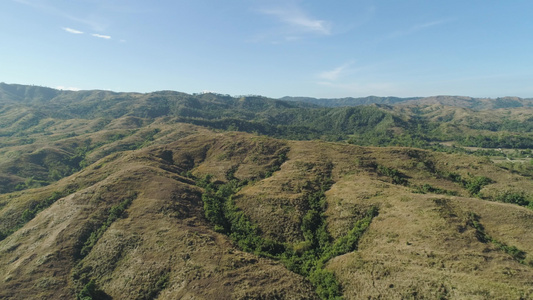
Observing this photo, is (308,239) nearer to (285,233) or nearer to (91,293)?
(285,233)

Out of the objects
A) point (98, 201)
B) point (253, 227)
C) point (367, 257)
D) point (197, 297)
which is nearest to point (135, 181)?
point (98, 201)

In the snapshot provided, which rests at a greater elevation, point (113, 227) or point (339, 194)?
point (339, 194)

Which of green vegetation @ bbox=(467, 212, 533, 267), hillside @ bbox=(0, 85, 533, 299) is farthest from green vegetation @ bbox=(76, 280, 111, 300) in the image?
green vegetation @ bbox=(467, 212, 533, 267)

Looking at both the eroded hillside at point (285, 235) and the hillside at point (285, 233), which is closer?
the eroded hillside at point (285, 235)

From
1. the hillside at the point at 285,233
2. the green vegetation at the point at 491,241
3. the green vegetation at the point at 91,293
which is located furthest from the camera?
the green vegetation at the point at 91,293

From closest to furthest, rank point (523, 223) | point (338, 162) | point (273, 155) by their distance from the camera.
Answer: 1. point (523, 223)
2. point (338, 162)
3. point (273, 155)

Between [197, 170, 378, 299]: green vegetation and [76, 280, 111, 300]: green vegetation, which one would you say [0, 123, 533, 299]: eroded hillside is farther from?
[197, 170, 378, 299]: green vegetation

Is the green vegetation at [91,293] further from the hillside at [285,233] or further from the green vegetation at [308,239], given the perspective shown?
the green vegetation at [308,239]

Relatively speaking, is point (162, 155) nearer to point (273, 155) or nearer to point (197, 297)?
point (273, 155)

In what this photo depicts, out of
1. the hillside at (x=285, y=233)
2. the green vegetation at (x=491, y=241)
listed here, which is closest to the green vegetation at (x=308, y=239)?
the hillside at (x=285, y=233)
